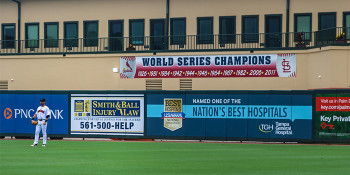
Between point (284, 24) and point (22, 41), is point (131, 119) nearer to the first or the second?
point (284, 24)

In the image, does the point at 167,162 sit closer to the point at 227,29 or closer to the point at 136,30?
the point at 227,29

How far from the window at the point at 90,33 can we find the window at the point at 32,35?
3804 mm

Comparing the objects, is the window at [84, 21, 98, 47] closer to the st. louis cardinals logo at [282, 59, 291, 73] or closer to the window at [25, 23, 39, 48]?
the window at [25, 23, 39, 48]

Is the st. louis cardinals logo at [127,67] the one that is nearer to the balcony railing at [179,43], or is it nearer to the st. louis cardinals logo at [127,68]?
the st. louis cardinals logo at [127,68]

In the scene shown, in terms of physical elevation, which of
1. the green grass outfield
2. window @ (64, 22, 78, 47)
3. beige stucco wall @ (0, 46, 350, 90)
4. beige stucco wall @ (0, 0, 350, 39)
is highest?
beige stucco wall @ (0, 0, 350, 39)

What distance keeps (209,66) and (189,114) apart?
8205 mm

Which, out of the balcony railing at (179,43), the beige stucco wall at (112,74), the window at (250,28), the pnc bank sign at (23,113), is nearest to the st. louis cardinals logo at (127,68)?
the beige stucco wall at (112,74)

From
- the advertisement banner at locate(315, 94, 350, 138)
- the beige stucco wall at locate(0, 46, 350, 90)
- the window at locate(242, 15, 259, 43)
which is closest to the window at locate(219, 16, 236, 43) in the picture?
the window at locate(242, 15, 259, 43)

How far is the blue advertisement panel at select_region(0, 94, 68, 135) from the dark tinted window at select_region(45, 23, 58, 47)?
1086 centimetres

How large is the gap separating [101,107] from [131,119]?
5.65ft

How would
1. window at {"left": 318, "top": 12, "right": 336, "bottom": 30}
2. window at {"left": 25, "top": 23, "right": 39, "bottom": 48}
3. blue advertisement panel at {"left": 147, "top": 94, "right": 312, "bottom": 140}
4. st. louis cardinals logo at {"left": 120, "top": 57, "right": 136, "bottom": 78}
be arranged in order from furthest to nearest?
window at {"left": 25, "top": 23, "right": 39, "bottom": 48}
st. louis cardinals logo at {"left": 120, "top": 57, "right": 136, "bottom": 78}
window at {"left": 318, "top": 12, "right": 336, "bottom": 30}
blue advertisement panel at {"left": 147, "top": 94, "right": 312, "bottom": 140}

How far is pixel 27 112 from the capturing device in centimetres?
3222

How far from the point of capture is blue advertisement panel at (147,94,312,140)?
29.0 m

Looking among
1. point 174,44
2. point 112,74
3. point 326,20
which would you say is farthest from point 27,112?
point 326,20
